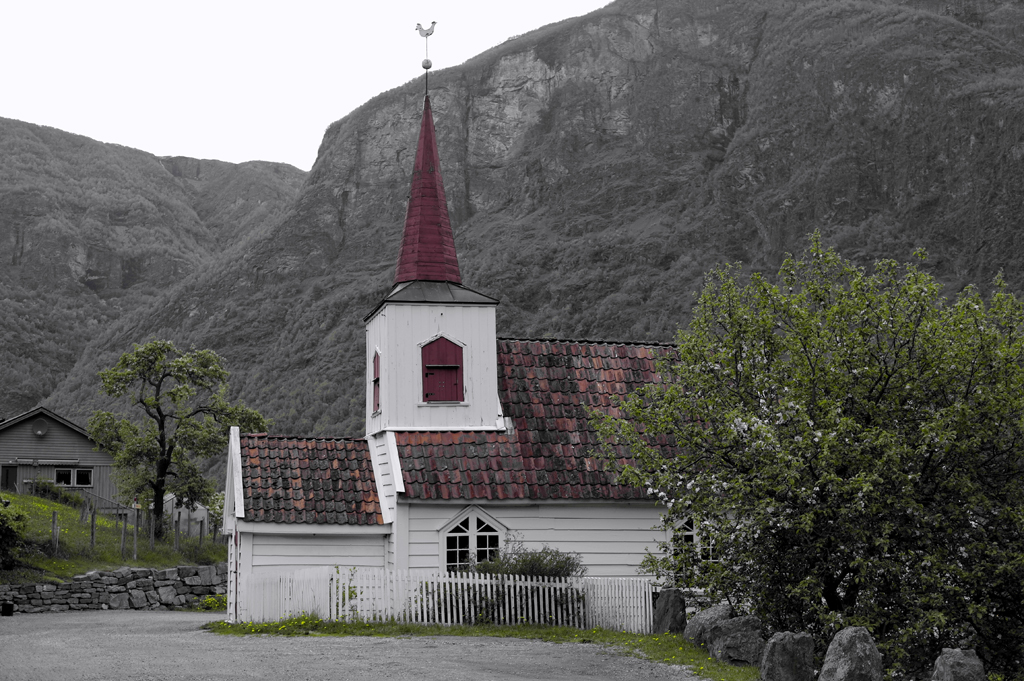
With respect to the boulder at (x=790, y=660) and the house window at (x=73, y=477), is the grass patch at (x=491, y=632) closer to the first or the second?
the boulder at (x=790, y=660)

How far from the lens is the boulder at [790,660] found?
504 inches

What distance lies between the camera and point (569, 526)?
72.9 ft

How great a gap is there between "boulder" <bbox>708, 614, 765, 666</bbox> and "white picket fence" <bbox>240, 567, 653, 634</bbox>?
409cm

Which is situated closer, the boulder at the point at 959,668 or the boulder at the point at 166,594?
the boulder at the point at 959,668

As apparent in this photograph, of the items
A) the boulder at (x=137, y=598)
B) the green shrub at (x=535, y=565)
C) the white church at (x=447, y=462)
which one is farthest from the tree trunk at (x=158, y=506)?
the green shrub at (x=535, y=565)

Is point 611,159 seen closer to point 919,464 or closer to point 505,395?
point 505,395

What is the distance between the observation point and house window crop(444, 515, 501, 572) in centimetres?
2191

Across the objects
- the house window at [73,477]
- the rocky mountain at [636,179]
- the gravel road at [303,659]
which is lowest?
the gravel road at [303,659]

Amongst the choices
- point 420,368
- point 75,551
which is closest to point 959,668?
point 420,368

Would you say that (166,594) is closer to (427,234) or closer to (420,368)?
(420,368)

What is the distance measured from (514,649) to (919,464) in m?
6.41

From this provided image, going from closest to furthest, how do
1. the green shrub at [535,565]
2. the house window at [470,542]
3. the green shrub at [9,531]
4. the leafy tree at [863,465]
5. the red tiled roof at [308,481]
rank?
the leafy tree at [863,465] < the green shrub at [535,565] < the red tiled roof at [308,481] < the house window at [470,542] < the green shrub at [9,531]

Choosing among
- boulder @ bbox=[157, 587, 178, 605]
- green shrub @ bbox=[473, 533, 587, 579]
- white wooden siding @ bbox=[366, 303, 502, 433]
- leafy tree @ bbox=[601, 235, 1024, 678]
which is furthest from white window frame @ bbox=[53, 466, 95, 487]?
leafy tree @ bbox=[601, 235, 1024, 678]

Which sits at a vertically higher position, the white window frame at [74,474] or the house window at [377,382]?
the house window at [377,382]
